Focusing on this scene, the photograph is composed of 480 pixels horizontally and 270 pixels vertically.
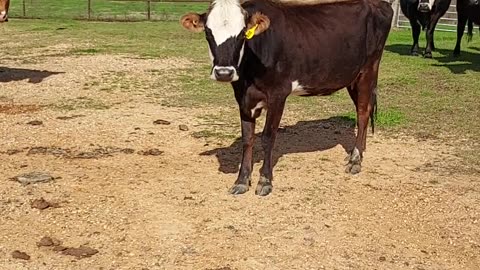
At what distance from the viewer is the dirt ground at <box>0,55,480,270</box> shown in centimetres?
436

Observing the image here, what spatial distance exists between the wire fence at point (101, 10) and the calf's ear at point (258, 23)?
17122mm

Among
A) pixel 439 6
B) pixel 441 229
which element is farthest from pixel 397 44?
pixel 441 229

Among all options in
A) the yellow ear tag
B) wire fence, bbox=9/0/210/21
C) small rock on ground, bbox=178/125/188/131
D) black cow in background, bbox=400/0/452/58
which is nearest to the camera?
the yellow ear tag

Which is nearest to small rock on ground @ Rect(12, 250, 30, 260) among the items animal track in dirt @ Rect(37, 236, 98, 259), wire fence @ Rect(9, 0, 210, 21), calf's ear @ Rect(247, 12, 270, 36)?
animal track in dirt @ Rect(37, 236, 98, 259)

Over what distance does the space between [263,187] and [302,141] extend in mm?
1728

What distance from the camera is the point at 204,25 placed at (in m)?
4.95

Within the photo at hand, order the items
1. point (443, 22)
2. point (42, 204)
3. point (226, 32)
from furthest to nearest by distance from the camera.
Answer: point (443, 22) < point (42, 204) < point (226, 32)

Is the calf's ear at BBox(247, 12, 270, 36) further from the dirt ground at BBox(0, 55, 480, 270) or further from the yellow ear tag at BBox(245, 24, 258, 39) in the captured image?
the dirt ground at BBox(0, 55, 480, 270)

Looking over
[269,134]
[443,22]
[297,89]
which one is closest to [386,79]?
[297,89]

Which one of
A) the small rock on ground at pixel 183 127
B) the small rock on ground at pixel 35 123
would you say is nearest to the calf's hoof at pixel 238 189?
the small rock on ground at pixel 183 127

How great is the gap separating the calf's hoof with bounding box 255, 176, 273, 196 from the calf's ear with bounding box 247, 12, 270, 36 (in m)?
1.20

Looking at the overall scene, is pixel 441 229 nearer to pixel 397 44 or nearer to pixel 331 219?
pixel 331 219

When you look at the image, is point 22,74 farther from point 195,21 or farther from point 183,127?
point 195,21

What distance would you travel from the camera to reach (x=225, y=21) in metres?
4.82
